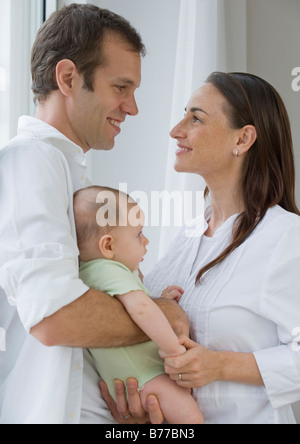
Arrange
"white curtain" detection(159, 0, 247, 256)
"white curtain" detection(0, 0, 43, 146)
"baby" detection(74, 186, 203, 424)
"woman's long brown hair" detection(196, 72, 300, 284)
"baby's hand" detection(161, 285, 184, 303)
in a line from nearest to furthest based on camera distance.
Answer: "baby" detection(74, 186, 203, 424) → "baby's hand" detection(161, 285, 184, 303) → "woman's long brown hair" detection(196, 72, 300, 284) → "white curtain" detection(0, 0, 43, 146) → "white curtain" detection(159, 0, 247, 256)

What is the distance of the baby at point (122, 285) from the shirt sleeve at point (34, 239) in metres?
0.11

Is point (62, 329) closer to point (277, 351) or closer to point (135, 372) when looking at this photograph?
point (135, 372)

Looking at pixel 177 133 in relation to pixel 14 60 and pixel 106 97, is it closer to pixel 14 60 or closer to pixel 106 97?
pixel 106 97

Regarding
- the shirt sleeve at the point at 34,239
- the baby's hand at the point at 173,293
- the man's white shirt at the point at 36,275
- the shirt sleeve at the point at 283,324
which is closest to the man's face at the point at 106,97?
the man's white shirt at the point at 36,275

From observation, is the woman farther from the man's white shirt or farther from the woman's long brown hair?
the man's white shirt

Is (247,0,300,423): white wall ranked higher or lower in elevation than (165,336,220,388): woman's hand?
higher

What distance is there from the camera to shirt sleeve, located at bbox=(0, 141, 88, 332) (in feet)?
3.68

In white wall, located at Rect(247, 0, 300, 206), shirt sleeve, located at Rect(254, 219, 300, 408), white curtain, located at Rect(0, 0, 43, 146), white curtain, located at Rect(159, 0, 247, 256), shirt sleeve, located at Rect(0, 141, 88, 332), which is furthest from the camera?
white wall, located at Rect(247, 0, 300, 206)

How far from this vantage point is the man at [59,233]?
114 cm

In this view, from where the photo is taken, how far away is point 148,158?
8.66 ft

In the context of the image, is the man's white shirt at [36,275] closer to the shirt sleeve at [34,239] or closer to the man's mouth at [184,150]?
the shirt sleeve at [34,239]

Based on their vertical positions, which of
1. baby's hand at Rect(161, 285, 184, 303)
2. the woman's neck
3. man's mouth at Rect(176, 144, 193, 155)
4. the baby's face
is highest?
man's mouth at Rect(176, 144, 193, 155)

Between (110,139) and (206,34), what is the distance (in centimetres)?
95

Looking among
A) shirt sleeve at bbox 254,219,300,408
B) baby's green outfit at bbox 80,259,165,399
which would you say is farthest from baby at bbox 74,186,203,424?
shirt sleeve at bbox 254,219,300,408
